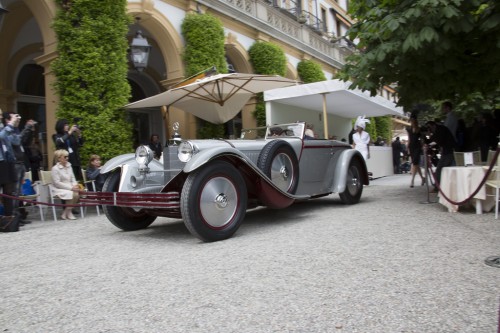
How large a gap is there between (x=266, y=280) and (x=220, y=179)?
1.64 m

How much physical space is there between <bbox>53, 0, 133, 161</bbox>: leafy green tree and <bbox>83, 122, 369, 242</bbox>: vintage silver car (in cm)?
307

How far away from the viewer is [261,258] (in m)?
3.51

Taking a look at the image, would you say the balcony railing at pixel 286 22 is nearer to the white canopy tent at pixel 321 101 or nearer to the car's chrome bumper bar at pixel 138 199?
the white canopy tent at pixel 321 101

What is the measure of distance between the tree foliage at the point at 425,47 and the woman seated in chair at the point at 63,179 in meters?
5.03

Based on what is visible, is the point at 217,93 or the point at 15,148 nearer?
the point at 15,148

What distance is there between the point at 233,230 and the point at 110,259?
1335mm

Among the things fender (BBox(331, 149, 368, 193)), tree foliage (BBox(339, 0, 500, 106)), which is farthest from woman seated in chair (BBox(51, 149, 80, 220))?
tree foliage (BBox(339, 0, 500, 106))

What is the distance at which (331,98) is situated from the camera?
39.3ft

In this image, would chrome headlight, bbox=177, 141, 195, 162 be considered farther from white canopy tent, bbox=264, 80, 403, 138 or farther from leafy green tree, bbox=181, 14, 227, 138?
leafy green tree, bbox=181, 14, 227, 138

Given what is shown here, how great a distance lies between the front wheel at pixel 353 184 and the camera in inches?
267

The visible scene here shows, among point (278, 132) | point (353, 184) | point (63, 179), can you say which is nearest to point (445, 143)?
point (353, 184)

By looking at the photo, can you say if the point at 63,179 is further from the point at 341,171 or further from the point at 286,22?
the point at 286,22

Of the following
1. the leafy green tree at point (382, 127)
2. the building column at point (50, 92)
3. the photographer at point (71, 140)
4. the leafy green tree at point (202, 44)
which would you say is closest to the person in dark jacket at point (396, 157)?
the leafy green tree at point (382, 127)

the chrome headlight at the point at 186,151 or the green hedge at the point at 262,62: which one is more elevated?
the green hedge at the point at 262,62
